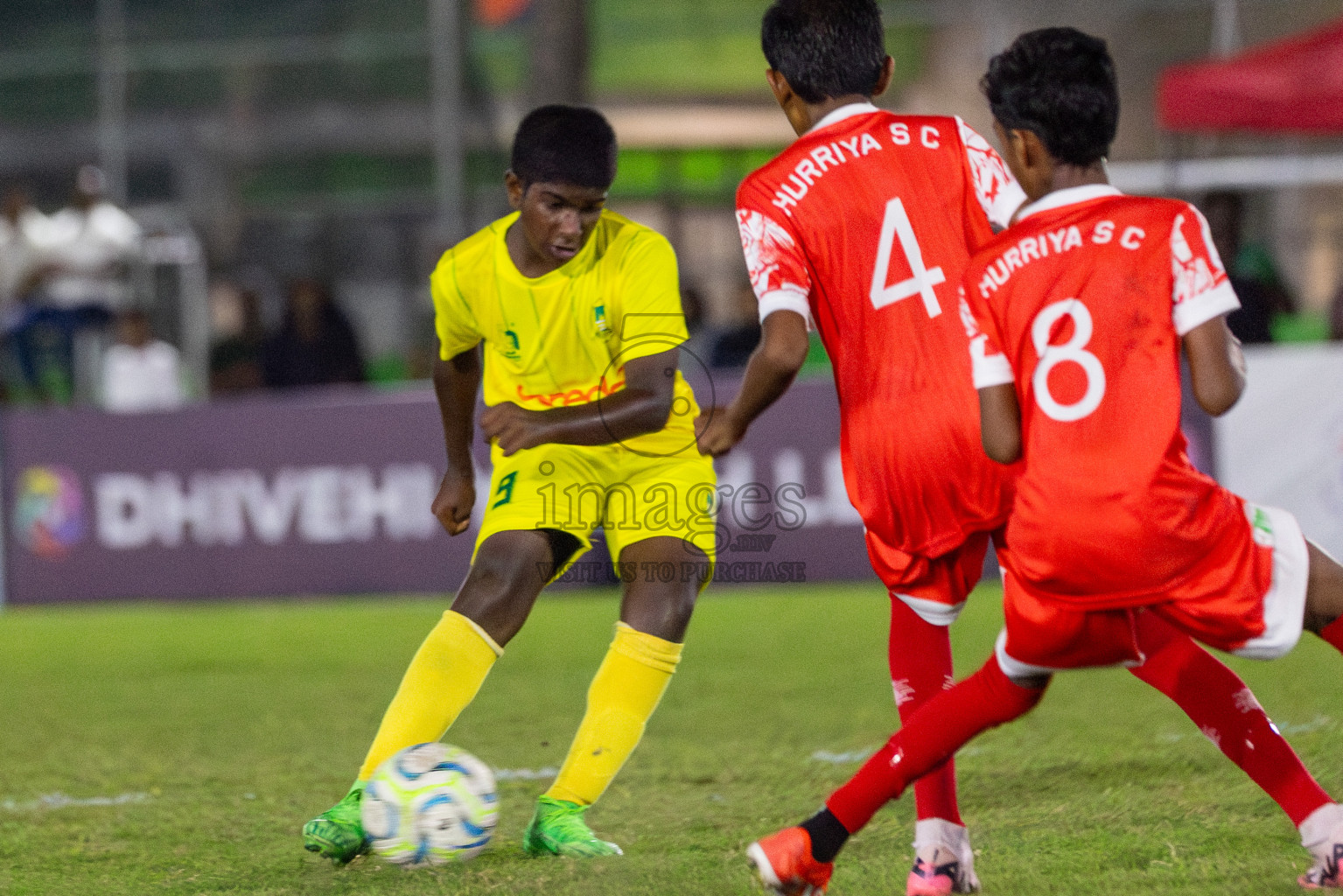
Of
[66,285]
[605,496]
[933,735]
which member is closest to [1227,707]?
[933,735]

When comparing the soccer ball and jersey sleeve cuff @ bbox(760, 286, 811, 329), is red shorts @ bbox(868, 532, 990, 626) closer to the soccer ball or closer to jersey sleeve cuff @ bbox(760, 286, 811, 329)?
jersey sleeve cuff @ bbox(760, 286, 811, 329)

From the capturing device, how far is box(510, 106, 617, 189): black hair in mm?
4258

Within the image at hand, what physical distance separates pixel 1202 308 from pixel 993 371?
0.39 metres

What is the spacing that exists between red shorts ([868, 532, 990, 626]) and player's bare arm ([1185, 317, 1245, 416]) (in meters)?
0.74

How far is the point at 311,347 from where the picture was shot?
1284 centimetres

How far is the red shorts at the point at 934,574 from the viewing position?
12.5 ft

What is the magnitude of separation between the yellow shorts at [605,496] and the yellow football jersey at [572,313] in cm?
8

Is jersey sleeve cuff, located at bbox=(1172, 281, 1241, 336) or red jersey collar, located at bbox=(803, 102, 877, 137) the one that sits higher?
red jersey collar, located at bbox=(803, 102, 877, 137)

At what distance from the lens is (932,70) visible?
16.3 metres

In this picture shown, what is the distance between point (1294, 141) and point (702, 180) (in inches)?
213

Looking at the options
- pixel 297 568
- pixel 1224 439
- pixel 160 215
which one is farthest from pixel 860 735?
pixel 160 215

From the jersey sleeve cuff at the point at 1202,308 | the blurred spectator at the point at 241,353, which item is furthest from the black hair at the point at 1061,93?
the blurred spectator at the point at 241,353

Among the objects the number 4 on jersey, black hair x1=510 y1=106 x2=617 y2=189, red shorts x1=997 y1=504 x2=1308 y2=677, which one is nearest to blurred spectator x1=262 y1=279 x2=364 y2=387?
black hair x1=510 y1=106 x2=617 y2=189

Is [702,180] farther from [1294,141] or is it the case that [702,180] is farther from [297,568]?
[297,568]
